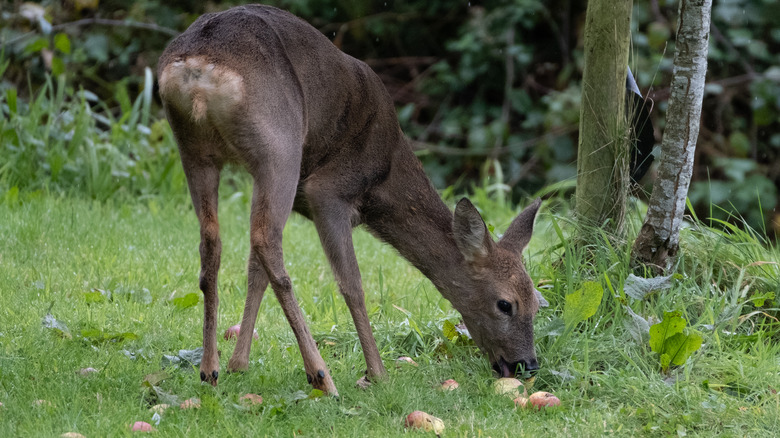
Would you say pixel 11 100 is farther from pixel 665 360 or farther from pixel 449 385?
pixel 665 360

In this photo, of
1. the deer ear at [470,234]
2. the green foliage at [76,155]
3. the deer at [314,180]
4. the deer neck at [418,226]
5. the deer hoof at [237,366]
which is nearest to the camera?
the deer at [314,180]

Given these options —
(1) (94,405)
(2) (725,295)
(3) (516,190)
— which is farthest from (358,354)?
(3) (516,190)

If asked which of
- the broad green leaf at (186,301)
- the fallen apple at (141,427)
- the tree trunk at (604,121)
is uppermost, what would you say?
the tree trunk at (604,121)

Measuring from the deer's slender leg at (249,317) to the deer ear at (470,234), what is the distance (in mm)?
908

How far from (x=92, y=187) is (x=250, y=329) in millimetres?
3331

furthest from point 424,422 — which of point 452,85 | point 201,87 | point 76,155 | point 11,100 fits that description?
point 452,85

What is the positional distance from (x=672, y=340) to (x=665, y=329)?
58 mm

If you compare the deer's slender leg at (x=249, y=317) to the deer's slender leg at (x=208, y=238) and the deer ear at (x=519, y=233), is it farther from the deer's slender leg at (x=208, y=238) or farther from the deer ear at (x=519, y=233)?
the deer ear at (x=519, y=233)

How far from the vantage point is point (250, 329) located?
394 cm

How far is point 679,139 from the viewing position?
420cm

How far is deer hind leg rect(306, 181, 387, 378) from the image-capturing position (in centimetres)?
396

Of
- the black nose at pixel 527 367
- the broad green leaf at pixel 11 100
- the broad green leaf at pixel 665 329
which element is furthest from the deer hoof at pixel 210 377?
the broad green leaf at pixel 11 100

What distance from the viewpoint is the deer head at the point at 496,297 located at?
3957 millimetres

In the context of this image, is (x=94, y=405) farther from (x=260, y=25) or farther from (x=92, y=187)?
(x=92, y=187)
